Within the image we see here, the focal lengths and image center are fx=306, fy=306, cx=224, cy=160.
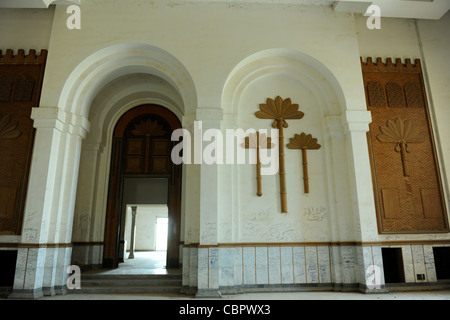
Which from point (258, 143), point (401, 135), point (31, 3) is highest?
point (31, 3)

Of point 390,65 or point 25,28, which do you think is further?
point 390,65

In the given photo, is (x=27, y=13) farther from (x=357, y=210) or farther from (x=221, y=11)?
(x=357, y=210)

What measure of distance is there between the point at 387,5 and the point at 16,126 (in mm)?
8636

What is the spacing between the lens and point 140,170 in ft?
28.4

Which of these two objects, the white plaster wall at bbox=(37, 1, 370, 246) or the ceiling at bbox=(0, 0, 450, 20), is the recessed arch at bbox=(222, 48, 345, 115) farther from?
the ceiling at bbox=(0, 0, 450, 20)

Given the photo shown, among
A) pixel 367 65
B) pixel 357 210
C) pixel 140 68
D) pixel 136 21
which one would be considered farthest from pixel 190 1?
pixel 357 210

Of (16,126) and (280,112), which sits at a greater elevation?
(280,112)

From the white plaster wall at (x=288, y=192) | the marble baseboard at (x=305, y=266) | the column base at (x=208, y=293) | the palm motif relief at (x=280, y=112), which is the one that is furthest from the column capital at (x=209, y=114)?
the column base at (x=208, y=293)

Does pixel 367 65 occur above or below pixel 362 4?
below

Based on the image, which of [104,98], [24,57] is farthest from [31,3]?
[104,98]

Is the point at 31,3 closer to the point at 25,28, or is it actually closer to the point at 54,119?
the point at 25,28

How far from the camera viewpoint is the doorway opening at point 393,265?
254 inches

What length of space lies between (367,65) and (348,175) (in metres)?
2.68
